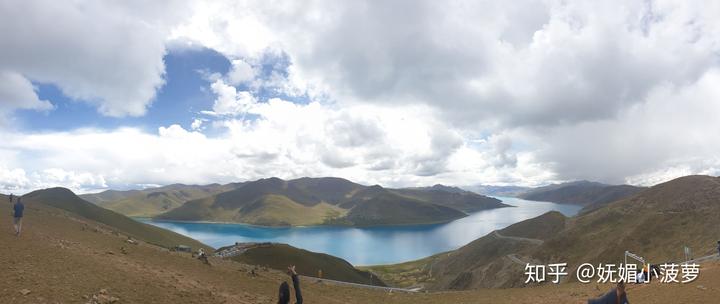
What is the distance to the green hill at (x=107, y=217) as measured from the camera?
133762mm

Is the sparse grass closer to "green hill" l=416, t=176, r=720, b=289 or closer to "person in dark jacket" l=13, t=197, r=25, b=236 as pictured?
"green hill" l=416, t=176, r=720, b=289

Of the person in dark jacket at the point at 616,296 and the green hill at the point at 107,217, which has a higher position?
the person in dark jacket at the point at 616,296

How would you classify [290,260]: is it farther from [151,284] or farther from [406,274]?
[406,274]

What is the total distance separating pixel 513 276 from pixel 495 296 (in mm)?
63120

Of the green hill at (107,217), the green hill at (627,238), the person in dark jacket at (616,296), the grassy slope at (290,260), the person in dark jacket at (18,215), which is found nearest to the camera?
the person in dark jacket at (616,296)

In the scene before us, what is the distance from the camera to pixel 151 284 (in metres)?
24.6

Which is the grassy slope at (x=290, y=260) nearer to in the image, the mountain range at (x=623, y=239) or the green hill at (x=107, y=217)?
the mountain range at (x=623, y=239)

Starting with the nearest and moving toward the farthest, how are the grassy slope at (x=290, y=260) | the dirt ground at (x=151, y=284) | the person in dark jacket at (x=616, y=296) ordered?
the person in dark jacket at (x=616, y=296) < the dirt ground at (x=151, y=284) < the grassy slope at (x=290, y=260)

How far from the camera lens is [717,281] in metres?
27.9

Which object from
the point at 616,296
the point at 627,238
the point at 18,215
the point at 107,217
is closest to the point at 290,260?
the point at 18,215

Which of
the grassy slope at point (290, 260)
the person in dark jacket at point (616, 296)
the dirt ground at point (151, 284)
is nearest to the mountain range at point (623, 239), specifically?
the grassy slope at point (290, 260)

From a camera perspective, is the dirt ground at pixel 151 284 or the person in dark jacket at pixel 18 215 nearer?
the dirt ground at pixel 151 284

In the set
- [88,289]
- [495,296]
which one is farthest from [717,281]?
[88,289]

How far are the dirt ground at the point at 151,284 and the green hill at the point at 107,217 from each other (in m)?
101
